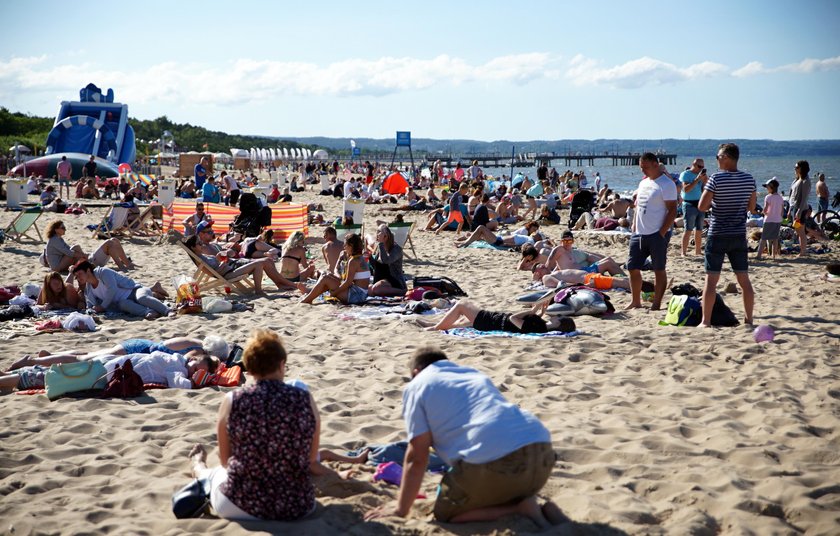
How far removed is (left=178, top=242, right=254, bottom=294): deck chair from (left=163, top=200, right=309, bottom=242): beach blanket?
4.51 meters

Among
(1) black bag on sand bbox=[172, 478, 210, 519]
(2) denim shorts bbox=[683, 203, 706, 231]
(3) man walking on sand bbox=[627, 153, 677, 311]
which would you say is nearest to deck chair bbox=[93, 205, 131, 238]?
(2) denim shorts bbox=[683, 203, 706, 231]

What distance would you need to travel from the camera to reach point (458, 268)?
10977 millimetres

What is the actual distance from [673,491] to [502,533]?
2.92 feet

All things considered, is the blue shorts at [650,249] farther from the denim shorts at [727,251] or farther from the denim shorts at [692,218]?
the denim shorts at [692,218]

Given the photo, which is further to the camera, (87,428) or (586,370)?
(586,370)

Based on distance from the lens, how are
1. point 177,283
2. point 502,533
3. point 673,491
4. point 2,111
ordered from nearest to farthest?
point 502,533 < point 673,491 < point 177,283 < point 2,111

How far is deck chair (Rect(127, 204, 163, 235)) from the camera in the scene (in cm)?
1433

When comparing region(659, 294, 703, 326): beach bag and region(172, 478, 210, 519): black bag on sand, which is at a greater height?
region(659, 294, 703, 326): beach bag

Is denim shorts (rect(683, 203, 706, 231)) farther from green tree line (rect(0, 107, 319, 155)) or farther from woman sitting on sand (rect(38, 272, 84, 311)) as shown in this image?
green tree line (rect(0, 107, 319, 155))

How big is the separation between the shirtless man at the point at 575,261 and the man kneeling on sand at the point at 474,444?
617 cm

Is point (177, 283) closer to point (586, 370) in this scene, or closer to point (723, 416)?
point (586, 370)

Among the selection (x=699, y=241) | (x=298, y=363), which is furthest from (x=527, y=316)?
(x=699, y=241)

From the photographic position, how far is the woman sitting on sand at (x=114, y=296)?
7363mm

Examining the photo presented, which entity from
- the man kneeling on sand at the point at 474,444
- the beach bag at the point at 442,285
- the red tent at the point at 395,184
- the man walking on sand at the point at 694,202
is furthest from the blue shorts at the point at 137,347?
the red tent at the point at 395,184
